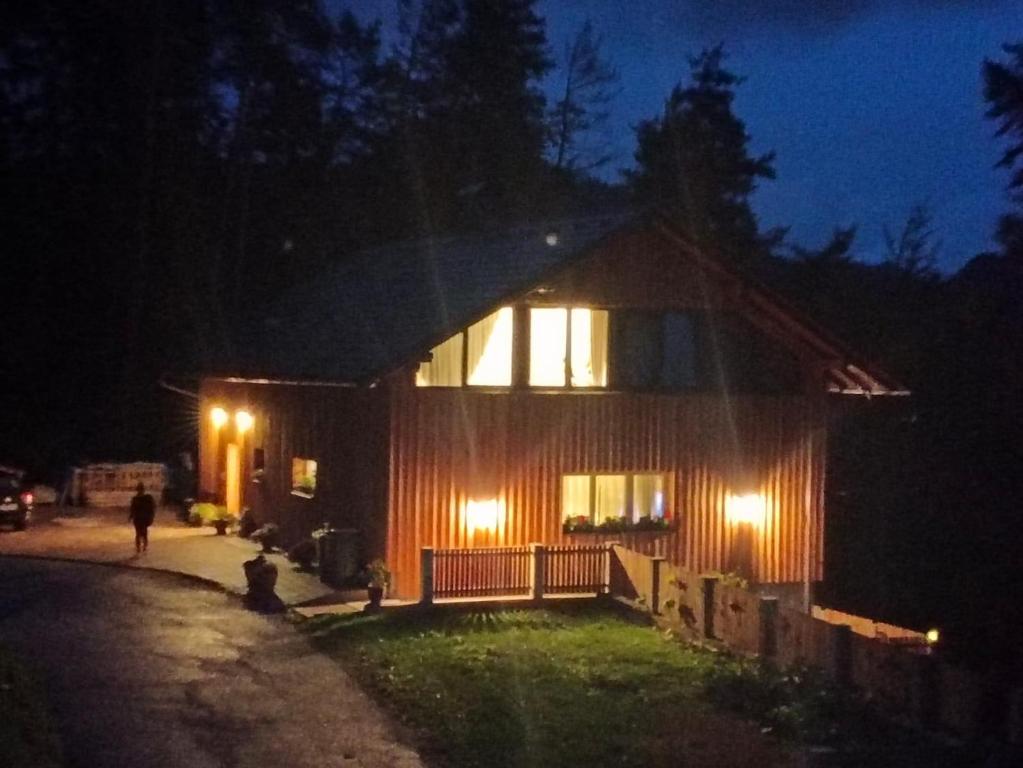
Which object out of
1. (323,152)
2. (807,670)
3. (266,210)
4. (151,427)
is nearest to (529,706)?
(807,670)

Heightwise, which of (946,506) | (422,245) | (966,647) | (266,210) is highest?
(266,210)

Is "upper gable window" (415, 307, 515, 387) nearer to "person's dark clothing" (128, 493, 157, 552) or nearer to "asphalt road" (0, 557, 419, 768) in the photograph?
"asphalt road" (0, 557, 419, 768)

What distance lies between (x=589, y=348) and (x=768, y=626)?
26.9 ft

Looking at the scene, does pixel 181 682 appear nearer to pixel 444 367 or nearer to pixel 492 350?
pixel 444 367

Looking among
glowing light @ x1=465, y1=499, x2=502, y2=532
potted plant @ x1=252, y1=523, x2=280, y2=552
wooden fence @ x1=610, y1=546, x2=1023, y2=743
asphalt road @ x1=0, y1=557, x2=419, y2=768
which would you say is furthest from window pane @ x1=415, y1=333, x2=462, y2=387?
potted plant @ x1=252, y1=523, x2=280, y2=552

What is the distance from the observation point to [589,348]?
25.0m

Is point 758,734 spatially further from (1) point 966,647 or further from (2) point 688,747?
(1) point 966,647

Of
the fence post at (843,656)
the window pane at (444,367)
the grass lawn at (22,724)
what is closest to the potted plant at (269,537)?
the window pane at (444,367)

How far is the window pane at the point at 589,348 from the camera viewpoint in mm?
24703

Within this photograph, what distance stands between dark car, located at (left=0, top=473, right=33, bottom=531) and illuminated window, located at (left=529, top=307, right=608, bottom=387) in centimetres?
1285

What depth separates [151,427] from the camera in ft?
144

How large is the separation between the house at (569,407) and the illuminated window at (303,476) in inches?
1.9

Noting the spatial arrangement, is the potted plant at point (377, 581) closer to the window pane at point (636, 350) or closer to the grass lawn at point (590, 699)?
the grass lawn at point (590, 699)

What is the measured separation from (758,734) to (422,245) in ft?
63.2
